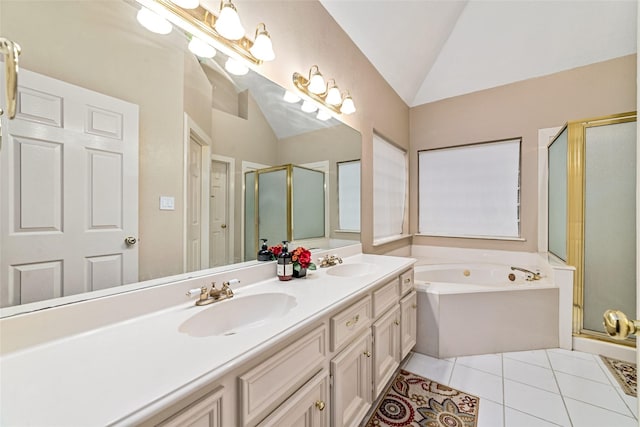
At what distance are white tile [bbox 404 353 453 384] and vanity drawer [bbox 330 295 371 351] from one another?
903mm

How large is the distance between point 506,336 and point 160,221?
254 centimetres

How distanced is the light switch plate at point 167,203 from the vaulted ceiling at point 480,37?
1.83 meters

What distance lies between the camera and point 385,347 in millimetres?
1521

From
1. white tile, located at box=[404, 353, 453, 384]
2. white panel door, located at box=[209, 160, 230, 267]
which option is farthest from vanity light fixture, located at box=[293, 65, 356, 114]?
white tile, located at box=[404, 353, 453, 384]

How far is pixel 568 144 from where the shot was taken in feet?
7.09

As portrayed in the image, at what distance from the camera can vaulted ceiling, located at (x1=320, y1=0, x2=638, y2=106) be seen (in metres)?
2.24

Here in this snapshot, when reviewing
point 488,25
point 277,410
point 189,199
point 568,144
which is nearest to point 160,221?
point 189,199

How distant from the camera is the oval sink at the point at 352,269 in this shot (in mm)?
1708

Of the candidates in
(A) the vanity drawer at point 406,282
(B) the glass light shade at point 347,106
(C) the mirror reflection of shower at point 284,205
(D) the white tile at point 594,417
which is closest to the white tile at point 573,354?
(D) the white tile at point 594,417

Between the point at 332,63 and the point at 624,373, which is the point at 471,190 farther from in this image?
the point at 332,63

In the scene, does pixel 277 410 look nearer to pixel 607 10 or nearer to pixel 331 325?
pixel 331 325

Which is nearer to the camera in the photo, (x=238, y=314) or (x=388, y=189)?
(x=238, y=314)

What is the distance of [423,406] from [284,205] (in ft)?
4.69

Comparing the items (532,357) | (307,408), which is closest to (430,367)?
(532,357)
